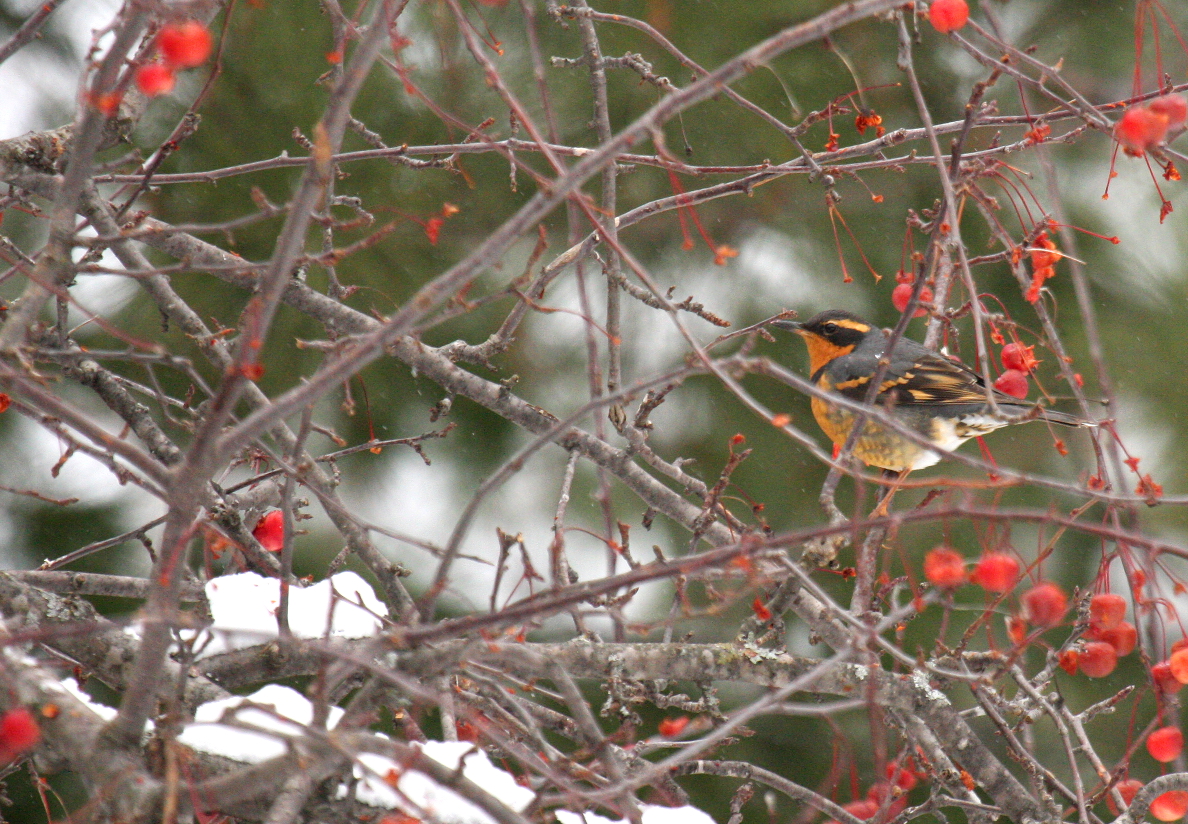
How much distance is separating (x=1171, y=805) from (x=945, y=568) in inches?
33.5

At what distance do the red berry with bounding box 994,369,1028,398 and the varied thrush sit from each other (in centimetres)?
51

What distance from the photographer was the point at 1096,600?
1.68 meters

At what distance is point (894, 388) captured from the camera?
3.35 meters

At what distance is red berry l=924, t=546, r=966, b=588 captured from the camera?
119 centimetres

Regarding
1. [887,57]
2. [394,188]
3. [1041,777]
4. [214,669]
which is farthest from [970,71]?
[214,669]

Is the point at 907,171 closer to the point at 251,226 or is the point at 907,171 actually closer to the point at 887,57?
the point at 887,57

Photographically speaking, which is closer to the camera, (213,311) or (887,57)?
(213,311)

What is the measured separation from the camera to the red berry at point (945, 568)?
3.90 feet

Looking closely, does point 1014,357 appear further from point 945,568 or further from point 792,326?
point 945,568

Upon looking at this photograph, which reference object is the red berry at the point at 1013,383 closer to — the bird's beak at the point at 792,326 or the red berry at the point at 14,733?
the bird's beak at the point at 792,326

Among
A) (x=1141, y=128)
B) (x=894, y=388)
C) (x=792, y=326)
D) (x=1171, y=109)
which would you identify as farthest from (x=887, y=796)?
(x=894, y=388)

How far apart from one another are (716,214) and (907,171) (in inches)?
25.5

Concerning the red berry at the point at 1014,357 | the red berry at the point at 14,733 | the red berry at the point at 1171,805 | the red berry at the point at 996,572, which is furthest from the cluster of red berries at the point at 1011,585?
the red berry at the point at 14,733

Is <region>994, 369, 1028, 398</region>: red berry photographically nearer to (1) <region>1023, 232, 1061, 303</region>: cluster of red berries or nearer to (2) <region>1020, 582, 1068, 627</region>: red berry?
(1) <region>1023, 232, 1061, 303</region>: cluster of red berries
